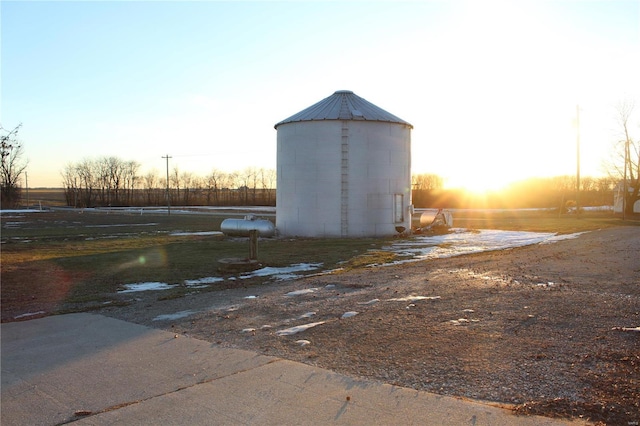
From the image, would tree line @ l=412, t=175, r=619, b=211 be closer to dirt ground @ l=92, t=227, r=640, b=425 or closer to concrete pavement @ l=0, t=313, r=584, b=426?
dirt ground @ l=92, t=227, r=640, b=425

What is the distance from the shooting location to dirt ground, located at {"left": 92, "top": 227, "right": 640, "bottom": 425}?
5.09 metres

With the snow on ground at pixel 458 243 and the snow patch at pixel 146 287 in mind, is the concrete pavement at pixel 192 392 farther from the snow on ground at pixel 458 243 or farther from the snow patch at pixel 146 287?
the snow on ground at pixel 458 243

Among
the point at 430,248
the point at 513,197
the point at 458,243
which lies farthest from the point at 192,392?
the point at 513,197

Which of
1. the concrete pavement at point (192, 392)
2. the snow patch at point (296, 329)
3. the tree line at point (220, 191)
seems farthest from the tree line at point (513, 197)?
the concrete pavement at point (192, 392)

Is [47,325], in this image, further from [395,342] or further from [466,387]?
[466,387]

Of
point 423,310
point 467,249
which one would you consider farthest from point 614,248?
point 423,310

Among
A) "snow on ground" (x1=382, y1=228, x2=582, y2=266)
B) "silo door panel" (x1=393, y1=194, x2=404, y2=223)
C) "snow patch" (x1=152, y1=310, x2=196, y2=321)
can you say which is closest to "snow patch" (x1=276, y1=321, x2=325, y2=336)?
"snow patch" (x1=152, y1=310, x2=196, y2=321)

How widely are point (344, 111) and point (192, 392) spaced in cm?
2104

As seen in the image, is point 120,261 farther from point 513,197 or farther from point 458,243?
point 513,197

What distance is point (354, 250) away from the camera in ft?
62.6

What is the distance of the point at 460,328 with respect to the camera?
7312 millimetres

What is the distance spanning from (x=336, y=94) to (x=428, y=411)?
77.2ft

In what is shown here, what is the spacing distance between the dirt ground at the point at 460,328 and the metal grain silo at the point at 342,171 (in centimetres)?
1170

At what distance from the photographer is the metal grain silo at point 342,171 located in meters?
24.6
